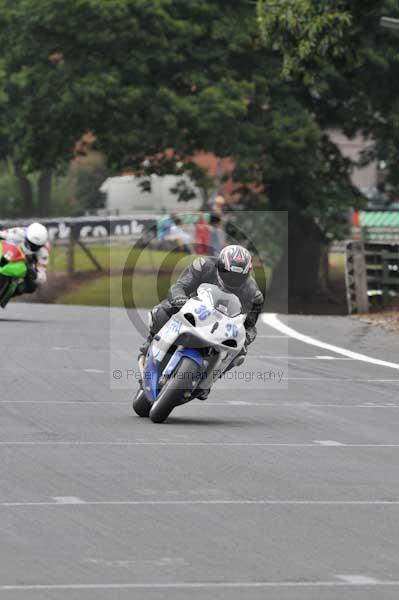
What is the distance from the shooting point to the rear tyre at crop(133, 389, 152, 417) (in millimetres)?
14148

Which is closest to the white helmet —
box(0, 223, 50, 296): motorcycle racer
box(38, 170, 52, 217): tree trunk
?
box(0, 223, 50, 296): motorcycle racer

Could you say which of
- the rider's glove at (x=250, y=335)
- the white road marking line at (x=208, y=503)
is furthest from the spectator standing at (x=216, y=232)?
the white road marking line at (x=208, y=503)

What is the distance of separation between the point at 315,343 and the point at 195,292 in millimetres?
9770

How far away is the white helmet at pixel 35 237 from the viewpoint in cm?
2547

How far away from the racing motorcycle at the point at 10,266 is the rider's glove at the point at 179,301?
11.7 meters

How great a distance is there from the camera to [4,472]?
10789 millimetres

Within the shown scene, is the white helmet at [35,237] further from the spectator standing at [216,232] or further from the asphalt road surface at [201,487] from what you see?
the spectator standing at [216,232]

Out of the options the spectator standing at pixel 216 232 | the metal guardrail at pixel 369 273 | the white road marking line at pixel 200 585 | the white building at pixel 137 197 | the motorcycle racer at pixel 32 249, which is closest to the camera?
the white road marking line at pixel 200 585

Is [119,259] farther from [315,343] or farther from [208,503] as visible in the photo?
[208,503]

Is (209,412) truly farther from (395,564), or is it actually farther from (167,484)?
(395,564)

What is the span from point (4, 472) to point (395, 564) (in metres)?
3.45

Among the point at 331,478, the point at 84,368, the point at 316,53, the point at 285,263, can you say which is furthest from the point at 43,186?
the point at 331,478

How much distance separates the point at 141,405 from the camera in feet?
46.7

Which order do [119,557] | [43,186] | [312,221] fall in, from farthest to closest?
[43,186]
[312,221]
[119,557]
